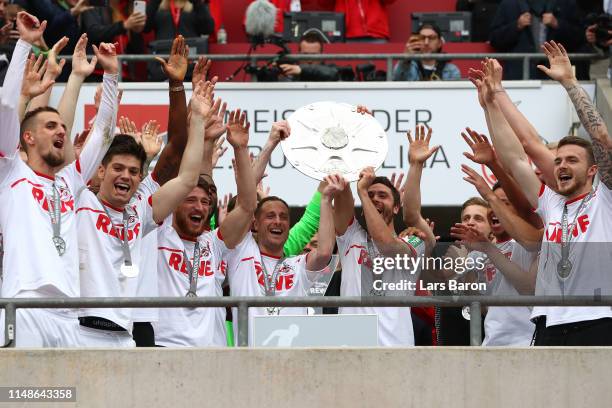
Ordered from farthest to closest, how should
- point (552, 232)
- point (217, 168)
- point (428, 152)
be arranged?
point (217, 168) < point (428, 152) < point (552, 232)

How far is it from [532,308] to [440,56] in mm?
5819

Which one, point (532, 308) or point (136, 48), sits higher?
point (136, 48)

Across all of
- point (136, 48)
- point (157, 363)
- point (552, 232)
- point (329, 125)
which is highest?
point (136, 48)

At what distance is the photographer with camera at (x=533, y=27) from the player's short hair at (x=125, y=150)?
6.72 meters

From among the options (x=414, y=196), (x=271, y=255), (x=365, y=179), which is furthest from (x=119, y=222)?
(x=414, y=196)

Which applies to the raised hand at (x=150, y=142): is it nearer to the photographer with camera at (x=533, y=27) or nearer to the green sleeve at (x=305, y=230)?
the green sleeve at (x=305, y=230)

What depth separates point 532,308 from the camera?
7520 millimetres

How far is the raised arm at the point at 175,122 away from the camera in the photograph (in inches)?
335

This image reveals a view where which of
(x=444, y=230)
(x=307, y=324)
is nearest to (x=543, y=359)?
(x=307, y=324)

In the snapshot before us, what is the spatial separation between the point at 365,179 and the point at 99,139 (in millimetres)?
1592

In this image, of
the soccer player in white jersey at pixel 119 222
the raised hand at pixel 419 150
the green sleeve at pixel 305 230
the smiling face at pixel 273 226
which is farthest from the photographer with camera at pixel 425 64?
the soccer player in white jersey at pixel 119 222

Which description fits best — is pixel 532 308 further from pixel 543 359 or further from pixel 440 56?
pixel 440 56

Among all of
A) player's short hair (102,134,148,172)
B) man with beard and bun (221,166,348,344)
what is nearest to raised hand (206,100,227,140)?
man with beard and bun (221,166,348,344)

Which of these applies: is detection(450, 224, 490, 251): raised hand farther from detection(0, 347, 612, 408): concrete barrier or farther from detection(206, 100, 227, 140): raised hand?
detection(206, 100, 227, 140): raised hand
